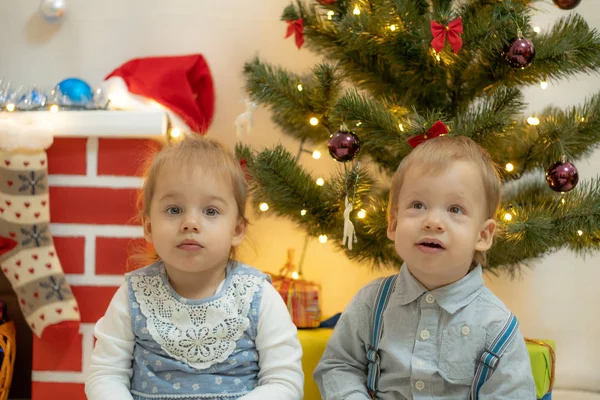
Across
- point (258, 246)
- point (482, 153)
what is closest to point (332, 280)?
point (258, 246)

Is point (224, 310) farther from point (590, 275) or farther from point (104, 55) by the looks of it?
point (590, 275)

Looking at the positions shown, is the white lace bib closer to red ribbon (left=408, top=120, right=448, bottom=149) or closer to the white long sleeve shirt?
the white long sleeve shirt

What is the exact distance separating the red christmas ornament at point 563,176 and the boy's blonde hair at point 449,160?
300 mm

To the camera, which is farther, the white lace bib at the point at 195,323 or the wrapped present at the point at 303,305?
the wrapped present at the point at 303,305

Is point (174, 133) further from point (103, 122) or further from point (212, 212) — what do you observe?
point (212, 212)

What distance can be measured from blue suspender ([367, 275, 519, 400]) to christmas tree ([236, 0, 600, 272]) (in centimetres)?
23

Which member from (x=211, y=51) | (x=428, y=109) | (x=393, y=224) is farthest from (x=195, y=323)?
(x=211, y=51)

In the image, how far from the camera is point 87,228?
1742 millimetres

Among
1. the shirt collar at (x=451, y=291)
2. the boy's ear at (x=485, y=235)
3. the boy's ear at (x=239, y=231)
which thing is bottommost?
the shirt collar at (x=451, y=291)

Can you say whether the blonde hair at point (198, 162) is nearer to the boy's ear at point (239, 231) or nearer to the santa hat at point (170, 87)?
the boy's ear at point (239, 231)

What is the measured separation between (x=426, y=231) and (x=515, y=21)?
22.9 inches

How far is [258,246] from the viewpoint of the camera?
6.99 ft

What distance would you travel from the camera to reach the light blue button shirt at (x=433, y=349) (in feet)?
3.98

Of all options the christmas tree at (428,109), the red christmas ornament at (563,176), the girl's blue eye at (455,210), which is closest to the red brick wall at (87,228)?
the christmas tree at (428,109)
